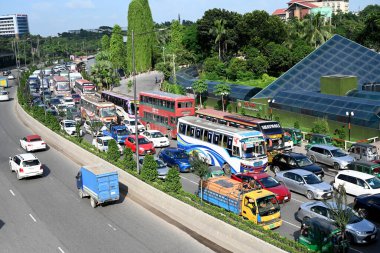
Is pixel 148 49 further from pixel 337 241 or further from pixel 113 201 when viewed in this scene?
pixel 337 241

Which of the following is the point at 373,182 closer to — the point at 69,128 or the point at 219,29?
the point at 69,128

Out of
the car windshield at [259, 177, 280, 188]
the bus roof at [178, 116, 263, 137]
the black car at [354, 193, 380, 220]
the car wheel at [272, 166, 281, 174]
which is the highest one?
the bus roof at [178, 116, 263, 137]

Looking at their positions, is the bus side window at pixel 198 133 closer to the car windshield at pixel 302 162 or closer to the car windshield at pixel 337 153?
the car windshield at pixel 302 162

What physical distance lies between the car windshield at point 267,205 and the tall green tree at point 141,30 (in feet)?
288

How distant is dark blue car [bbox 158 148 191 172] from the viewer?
107ft

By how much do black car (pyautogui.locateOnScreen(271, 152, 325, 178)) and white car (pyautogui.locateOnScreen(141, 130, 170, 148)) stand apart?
486 inches

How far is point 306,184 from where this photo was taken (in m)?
26.2

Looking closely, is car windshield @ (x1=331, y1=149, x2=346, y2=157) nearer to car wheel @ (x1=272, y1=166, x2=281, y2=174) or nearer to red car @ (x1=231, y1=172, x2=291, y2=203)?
car wheel @ (x1=272, y1=166, x2=281, y2=174)

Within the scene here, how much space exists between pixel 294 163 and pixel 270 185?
235 inches

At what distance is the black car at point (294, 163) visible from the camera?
29.6 metres

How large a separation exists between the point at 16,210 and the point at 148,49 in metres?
87.0

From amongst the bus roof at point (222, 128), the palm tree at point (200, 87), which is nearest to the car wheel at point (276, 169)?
the bus roof at point (222, 128)

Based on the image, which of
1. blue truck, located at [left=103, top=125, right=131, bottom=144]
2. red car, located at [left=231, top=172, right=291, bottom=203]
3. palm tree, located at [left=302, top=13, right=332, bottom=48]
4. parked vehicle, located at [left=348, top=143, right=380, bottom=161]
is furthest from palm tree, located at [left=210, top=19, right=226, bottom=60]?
red car, located at [left=231, top=172, right=291, bottom=203]

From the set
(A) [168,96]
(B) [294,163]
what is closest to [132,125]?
(A) [168,96]
